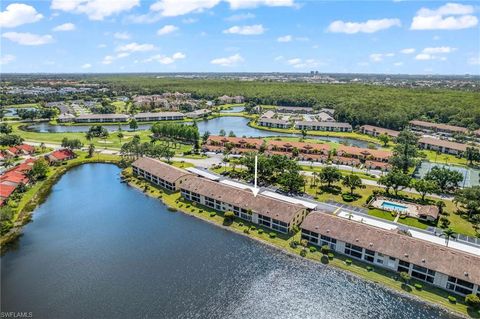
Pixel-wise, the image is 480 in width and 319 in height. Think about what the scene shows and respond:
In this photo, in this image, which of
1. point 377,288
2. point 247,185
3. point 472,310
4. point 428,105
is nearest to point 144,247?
point 247,185

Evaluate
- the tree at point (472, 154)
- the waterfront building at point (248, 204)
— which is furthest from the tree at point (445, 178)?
the waterfront building at point (248, 204)

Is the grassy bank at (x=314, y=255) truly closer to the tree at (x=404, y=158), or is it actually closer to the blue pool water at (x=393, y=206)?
the blue pool water at (x=393, y=206)

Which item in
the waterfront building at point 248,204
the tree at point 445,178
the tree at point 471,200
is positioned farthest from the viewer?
the tree at point 445,178

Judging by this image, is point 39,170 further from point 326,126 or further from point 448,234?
point 326,126

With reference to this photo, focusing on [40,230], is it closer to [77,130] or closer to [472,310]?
[472,310]

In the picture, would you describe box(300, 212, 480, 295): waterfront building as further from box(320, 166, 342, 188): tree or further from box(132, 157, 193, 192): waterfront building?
box(132, 157, 193, 192): waterfront building
